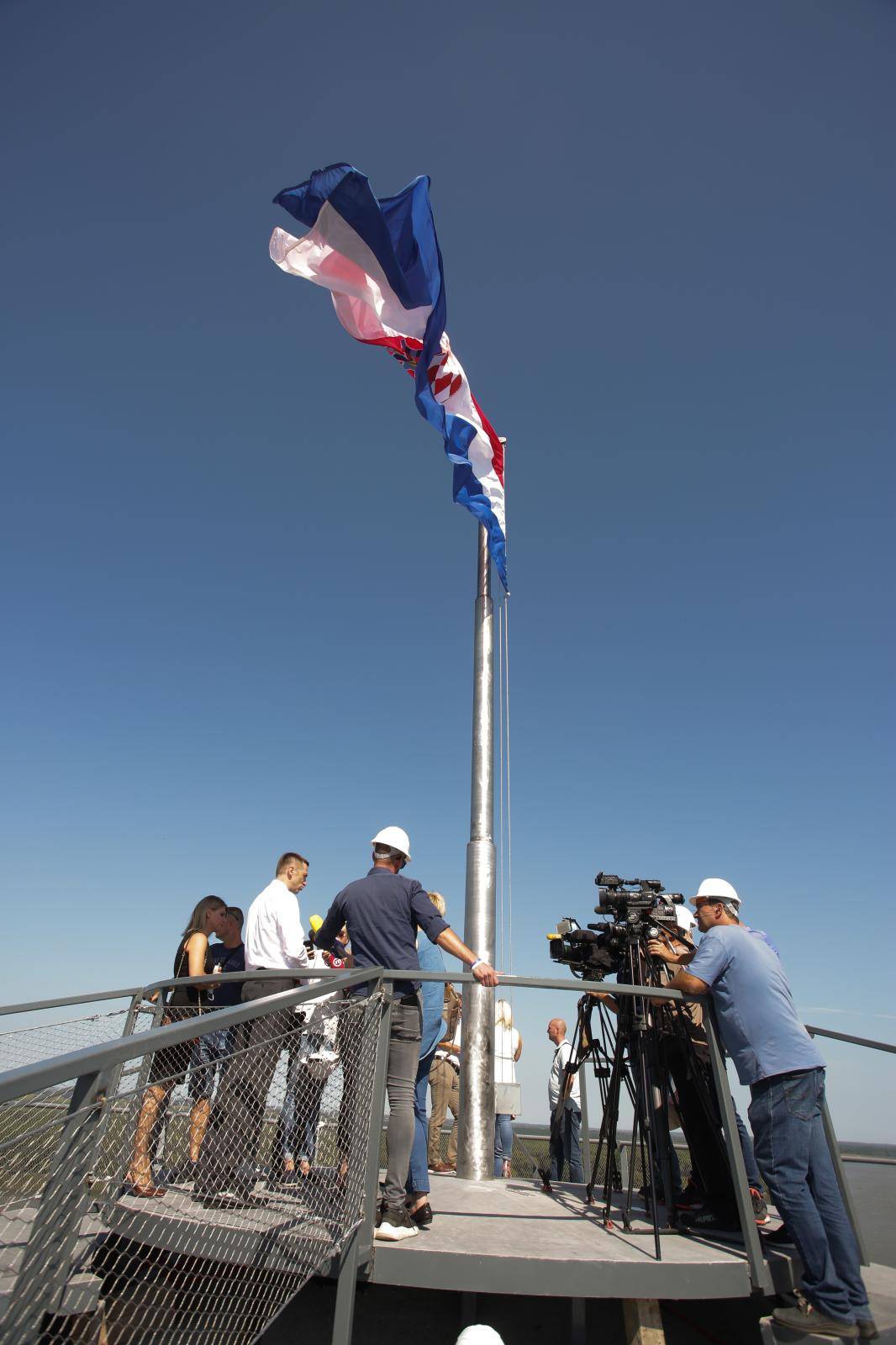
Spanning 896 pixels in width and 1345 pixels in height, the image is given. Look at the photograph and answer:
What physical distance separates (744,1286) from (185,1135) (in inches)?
107

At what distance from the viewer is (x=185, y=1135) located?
3803 mm

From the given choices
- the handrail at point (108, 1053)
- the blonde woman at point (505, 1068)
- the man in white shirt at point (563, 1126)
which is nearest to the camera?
the handrail at point (108, 1053)

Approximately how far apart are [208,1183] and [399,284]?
7420 millimetres

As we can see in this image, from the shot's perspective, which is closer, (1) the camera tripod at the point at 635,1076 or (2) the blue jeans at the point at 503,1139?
(1) the camera tripod at the point at 635,1076

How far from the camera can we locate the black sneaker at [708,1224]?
411cm

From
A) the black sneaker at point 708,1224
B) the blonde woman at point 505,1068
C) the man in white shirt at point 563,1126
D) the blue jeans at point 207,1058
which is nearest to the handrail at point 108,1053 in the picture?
the blue jeans at point 207,1058

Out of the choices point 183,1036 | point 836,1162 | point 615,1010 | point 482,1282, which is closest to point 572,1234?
point 482,1282

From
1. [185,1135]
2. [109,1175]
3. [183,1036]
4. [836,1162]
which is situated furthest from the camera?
Result: [836,1162]

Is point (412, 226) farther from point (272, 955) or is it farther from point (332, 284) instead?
point (272, 955)

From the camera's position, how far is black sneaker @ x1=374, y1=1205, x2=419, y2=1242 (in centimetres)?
340

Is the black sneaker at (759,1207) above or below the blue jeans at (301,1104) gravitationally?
below

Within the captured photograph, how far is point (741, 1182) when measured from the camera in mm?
3621

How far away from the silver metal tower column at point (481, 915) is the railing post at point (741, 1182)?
1.84 m

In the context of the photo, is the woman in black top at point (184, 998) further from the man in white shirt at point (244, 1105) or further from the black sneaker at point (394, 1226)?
the black sneaker at point (394, 1226)
